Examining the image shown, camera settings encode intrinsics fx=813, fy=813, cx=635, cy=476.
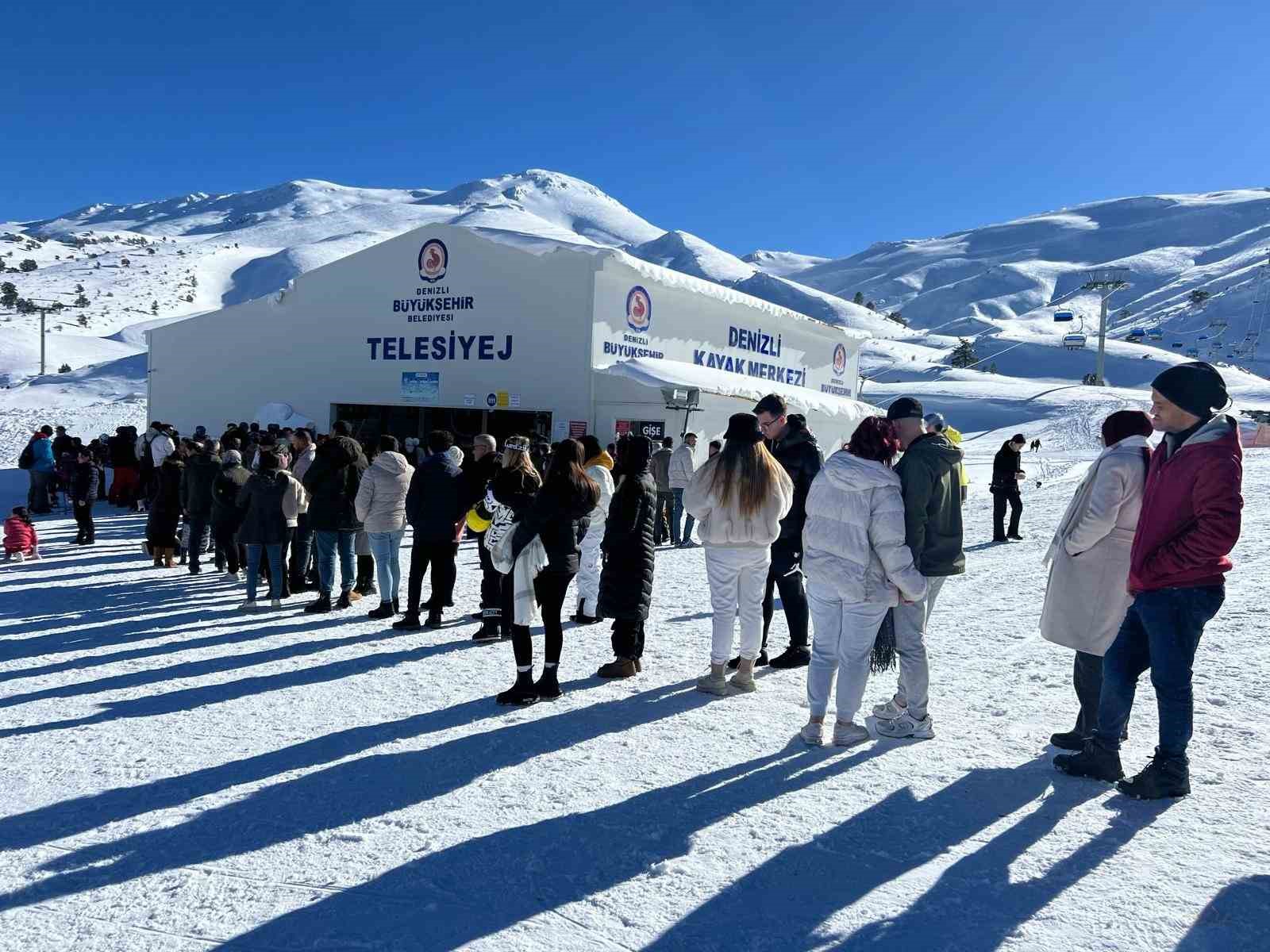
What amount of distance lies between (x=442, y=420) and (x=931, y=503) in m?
15.4

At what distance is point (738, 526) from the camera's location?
4.69 metres

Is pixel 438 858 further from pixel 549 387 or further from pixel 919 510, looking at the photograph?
pixel 549 387

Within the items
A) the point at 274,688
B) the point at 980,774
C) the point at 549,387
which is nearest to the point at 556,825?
the point at 980,774

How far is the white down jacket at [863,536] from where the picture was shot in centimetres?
381

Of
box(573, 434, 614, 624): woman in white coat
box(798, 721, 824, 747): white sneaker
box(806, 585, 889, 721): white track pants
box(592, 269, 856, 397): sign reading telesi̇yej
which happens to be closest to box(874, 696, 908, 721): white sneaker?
box(806, 585, 889, 721): white track pants

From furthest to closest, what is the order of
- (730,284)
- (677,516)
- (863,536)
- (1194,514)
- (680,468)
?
(730,284)
(677,516)
(680,468)
(863,536)
(1194,514)

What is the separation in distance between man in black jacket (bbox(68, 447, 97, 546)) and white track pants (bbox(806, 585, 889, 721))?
381 inches

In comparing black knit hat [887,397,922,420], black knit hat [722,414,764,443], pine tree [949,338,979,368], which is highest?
pine tree [949,338,979,368]

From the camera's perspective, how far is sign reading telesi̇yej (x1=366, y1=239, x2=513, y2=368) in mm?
17266

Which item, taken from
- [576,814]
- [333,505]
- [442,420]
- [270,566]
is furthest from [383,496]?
[442,420]

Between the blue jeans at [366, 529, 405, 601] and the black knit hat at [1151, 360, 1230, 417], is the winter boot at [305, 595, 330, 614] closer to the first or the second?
the blue jeans at [366, 529, 405, 601]

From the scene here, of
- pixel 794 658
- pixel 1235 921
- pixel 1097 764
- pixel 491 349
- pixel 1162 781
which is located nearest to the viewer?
pixel 1235 921

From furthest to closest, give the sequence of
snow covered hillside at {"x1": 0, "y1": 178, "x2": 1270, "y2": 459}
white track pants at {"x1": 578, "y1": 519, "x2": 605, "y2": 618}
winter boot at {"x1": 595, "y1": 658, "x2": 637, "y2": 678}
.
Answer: snow covered hillside at {"x1": 0, "y1": 178, "x2": 1270, "y2": 459} → white track pants at {"x1": 578, "y1": 519, "x2": 605, "y2": 618} → winter boot at {"x1": 595, "y1": 658, "x2": 637, "y2": 678}

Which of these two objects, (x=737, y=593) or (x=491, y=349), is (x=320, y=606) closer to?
(x=737, y=593)
